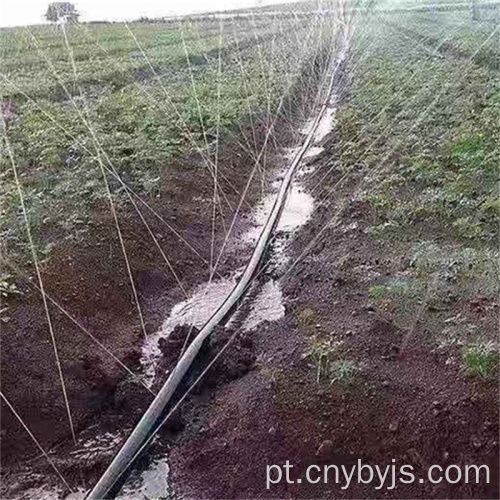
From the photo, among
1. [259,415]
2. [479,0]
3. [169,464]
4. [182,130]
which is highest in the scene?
[479,0]

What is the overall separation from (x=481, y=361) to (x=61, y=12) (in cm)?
3176

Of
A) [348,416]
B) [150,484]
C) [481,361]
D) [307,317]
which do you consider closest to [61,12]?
[307,317]

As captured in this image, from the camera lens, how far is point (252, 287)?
8258 mm

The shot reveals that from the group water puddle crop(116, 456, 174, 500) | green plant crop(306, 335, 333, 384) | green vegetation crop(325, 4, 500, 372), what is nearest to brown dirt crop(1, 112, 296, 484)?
water puddle crop(116, 456, 174, 500)

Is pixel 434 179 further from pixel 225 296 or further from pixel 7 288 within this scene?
pixel 7 288

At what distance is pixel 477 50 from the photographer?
1716 centimetres

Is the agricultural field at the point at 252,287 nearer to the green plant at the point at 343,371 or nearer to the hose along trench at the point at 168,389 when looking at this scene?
the green plant at the point at 343,371

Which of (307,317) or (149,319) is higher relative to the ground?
(307,317)

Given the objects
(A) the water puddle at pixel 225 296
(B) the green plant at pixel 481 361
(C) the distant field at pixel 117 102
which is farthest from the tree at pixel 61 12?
(B) the green plant at pixel 481 361

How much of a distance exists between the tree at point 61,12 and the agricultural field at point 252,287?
18.5 meters

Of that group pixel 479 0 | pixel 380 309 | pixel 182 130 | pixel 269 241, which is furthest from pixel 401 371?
pixel 479 0

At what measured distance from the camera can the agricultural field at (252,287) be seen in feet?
17.1

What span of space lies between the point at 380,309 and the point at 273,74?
51.4 feet

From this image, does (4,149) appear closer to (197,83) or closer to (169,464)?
(197,83)
